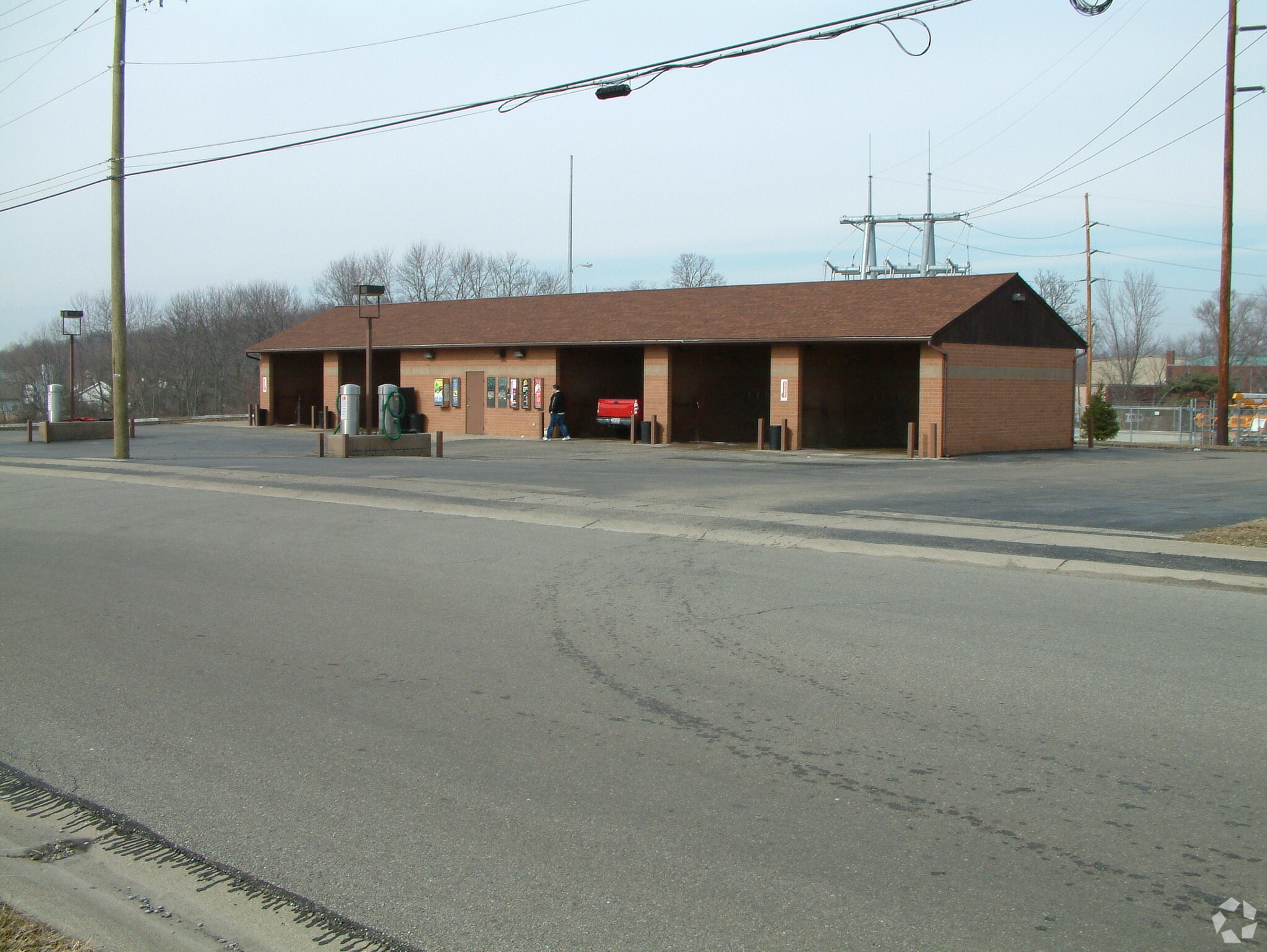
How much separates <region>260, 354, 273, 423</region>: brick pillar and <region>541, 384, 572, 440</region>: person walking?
16993 mm

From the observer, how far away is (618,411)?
120ft

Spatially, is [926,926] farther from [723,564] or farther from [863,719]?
[723,564]

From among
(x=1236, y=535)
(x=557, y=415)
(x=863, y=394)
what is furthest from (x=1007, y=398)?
(x=1236, y=535)

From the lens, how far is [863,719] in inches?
241

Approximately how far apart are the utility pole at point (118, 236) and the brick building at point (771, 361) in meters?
15.1

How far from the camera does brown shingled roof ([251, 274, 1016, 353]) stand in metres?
32.0

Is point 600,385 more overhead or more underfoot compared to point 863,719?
more overhead

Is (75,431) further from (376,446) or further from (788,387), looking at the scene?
(788,387)

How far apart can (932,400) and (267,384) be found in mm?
30977

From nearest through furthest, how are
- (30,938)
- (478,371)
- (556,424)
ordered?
(30,938)
(556,424)
(478,371)

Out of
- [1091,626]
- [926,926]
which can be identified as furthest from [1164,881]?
[1091,626]

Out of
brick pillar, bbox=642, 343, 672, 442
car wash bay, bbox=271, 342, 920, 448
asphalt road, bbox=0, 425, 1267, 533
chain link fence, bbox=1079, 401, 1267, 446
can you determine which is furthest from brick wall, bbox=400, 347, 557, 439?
chain link fence, bbox=1079, 401, 1267, 446

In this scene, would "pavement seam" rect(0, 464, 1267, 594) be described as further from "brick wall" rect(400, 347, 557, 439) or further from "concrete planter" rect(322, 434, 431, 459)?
"brick wall" rect(400, 347, 557, 439)

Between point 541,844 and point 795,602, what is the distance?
17.2 ft
